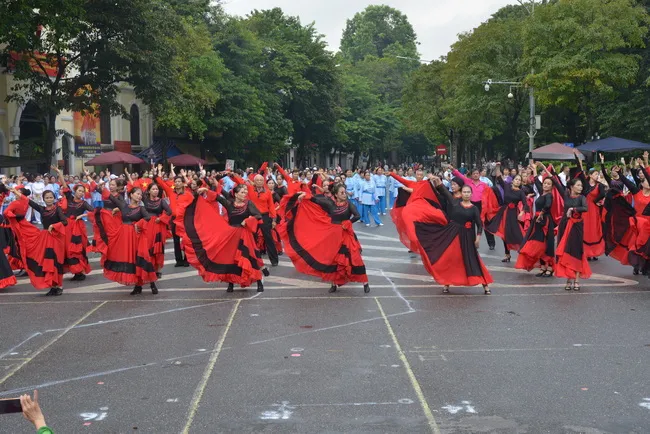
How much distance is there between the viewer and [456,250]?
1214 cm

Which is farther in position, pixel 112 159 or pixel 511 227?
pixel 112 159

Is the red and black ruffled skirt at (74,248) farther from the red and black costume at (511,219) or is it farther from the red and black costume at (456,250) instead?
the red and black costume at (511,219)

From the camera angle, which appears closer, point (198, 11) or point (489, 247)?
point (489, 247)

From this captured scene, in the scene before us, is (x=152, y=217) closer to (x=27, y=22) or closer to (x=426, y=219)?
(x=426, y=219)

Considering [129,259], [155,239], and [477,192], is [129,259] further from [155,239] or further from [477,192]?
[477,192]

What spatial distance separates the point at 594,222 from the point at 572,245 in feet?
9.83

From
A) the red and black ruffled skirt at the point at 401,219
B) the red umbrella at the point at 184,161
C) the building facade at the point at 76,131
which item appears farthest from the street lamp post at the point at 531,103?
the red and black ruffled skirt at the point at 401,219

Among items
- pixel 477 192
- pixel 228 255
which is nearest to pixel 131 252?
pixel 228 255

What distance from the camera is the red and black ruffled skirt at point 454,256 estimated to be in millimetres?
12047

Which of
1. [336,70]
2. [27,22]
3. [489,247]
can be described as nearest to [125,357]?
[489,247]

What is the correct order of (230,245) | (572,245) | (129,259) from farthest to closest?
(230,245), (129,259), (572,245)

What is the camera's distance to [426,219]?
12.5 meters

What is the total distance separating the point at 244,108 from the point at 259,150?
270 inches

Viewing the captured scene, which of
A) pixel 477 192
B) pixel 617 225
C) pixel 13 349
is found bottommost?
pixel 13 349
